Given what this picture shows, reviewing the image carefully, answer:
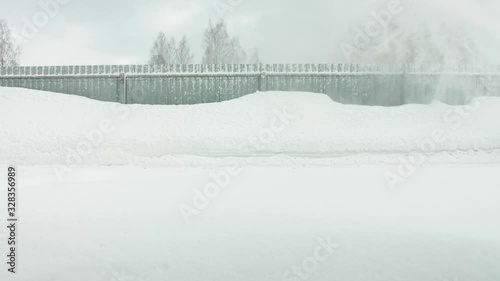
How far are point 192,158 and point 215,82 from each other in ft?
22.2

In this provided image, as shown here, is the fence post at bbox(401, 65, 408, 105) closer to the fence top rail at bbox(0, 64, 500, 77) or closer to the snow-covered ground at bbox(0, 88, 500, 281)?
the fence top rail at bbox(0, 64, 500, 77)

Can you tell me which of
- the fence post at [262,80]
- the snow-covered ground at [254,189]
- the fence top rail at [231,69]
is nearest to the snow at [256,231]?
the snow-covered ground at [254,189]

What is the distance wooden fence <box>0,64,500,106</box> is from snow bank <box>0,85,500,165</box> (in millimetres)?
865

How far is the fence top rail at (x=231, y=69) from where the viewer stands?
17.8 metres

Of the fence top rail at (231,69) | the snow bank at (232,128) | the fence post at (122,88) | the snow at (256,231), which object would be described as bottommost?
the snow at (256,231)

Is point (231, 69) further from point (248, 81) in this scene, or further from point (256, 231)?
Answer: point (256, 231)

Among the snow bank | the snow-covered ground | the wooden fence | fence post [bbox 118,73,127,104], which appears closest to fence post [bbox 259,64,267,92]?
the wooden fence

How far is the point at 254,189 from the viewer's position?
805 centimetres

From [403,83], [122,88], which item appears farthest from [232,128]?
[403,83]

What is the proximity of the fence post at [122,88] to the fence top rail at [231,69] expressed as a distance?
280 mm

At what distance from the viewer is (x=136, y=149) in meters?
12.5

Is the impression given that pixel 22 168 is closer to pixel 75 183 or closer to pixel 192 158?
pixel 75 183

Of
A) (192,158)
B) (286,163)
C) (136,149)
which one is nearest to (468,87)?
(286,163)

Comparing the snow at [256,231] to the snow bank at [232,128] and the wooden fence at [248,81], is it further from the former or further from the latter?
the wooden fence at [248,81]
